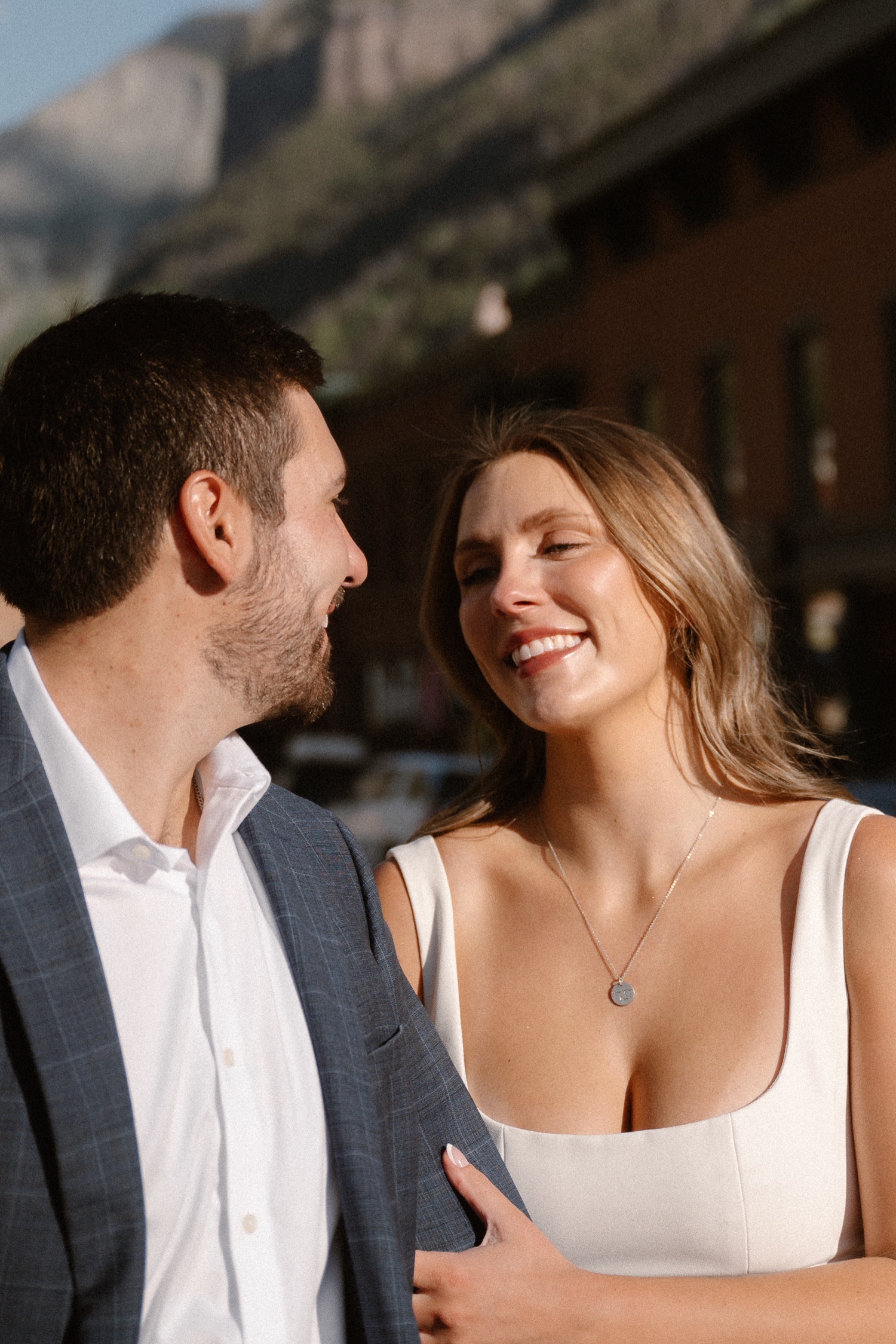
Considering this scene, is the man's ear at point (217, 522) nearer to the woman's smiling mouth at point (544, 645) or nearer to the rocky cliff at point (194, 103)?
the woman's smiling mouth at point (544, 645)

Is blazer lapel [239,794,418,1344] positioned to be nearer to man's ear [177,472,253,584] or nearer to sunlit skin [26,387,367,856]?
sunlit skin [26,387,367,856]

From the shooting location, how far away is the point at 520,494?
2783 mm

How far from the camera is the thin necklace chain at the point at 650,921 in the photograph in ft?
8.49

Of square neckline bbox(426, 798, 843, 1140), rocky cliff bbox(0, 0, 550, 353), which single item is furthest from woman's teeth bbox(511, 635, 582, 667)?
rocky cliff bbox(0, 0, 550, 353)

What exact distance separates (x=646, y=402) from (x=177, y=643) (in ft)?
74.9

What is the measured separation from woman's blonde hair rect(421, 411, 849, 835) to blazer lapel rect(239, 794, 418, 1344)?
83 cm

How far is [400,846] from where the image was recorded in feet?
9.70

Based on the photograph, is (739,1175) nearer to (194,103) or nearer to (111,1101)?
(111,1101)

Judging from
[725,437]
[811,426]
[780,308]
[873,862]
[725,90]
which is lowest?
[873,862]

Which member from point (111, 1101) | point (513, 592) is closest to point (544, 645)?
point (513, 592)

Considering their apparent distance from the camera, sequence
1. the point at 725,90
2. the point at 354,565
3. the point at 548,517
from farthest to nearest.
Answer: the point at 725,90 < the point at 548,517 < the point at 354,565

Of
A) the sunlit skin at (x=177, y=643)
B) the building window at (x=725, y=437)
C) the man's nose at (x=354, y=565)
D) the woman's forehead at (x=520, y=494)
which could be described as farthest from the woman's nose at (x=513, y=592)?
the building window at (x=725, y=437)

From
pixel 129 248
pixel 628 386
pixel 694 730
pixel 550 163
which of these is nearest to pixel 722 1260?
pixel 694 730

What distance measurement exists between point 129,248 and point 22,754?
10859 centimetres
